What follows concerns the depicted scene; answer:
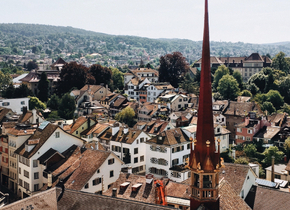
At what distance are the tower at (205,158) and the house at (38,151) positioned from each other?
30.7 meters

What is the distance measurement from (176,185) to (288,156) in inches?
1493

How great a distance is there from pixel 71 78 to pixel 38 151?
65.1m

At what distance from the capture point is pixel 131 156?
55875 millimetres

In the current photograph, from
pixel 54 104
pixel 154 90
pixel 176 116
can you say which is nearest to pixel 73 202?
pixel 176 116

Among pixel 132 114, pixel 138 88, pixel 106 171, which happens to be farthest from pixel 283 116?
pixel 106 171

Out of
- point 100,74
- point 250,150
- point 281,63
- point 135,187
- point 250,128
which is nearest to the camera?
point 135,187

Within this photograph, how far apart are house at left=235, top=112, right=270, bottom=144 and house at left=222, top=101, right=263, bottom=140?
6652 mm

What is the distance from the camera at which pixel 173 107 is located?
91.9 meters

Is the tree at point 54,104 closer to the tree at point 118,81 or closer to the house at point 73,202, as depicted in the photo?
the tree at point 118,81

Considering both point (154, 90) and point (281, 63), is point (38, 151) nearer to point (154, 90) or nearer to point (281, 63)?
point (154, 90)

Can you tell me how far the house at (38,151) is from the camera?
47.1 metres

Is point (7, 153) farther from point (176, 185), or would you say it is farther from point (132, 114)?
point (132, 114)

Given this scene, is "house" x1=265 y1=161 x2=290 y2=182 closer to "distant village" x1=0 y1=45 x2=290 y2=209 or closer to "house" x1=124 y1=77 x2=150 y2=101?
"distant village" x1=0 y1=45 x2=290 y2=209

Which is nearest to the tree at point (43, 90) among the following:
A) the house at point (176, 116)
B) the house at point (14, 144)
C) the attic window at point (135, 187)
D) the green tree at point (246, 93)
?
the house at point (176, 116)
